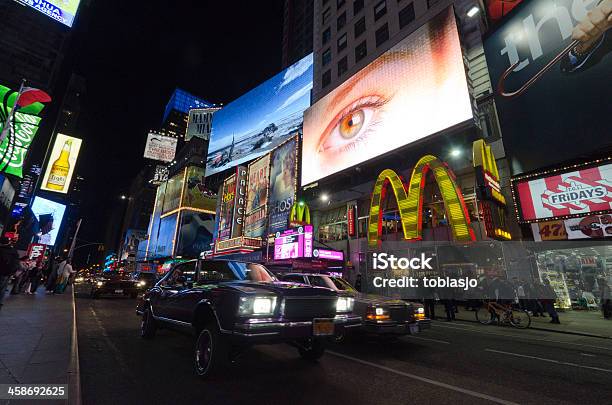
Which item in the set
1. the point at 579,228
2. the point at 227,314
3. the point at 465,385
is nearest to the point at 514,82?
the point at 579,228

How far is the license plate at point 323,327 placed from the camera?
14.2 feet

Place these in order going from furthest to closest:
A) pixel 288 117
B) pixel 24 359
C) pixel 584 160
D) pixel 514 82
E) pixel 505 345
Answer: pixel 288 117 < pixel 514 82 < pixel 584 160 < pixel 505 345 < pixel 24 359

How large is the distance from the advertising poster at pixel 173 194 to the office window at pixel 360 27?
5010 cm

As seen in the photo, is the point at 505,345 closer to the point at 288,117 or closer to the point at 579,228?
the point at 579,228

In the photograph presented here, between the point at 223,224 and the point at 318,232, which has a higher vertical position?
the point at 223,224

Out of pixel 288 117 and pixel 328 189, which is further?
pixel 288 117

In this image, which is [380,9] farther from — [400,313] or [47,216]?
[47,216]

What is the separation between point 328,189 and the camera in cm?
2847

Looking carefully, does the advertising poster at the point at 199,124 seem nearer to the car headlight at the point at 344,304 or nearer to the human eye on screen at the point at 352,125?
the human eye on screen at the point at 352,125

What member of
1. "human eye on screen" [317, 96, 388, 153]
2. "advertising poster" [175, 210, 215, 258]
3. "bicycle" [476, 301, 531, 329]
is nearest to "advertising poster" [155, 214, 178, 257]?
"advertising poster" [175, 210, 215, 258]

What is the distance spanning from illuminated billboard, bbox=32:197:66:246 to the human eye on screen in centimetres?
4109

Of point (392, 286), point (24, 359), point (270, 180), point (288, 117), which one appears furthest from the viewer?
point (288, 117)

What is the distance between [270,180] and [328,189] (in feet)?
28.4

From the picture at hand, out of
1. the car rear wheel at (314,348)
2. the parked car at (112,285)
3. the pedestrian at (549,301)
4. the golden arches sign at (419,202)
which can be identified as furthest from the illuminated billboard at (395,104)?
the parked car at (112,285)
